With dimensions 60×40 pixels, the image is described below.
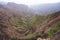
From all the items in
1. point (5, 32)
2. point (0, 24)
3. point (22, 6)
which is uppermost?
point (22, 6)

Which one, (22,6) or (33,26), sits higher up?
(22,6)

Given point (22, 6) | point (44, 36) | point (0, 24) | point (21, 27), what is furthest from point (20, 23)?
point (22, 6)

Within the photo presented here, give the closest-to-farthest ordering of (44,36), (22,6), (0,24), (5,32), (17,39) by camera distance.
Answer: (44,36) → (17,39) → (5,32) → (0,24) → (22,6)

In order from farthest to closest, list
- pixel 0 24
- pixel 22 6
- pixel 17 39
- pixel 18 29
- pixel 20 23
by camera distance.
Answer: pixel 22 6 → pixel 20 23 → pixel 18 29 → pixel 0 24 → pixel 17 39

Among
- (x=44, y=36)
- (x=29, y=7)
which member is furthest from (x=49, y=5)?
(x=44, y=36)

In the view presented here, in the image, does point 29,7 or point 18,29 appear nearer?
point 18,29

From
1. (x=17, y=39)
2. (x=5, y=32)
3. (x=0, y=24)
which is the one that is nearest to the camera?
(x=17, y=39)

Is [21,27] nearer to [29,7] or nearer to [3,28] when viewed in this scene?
[3,28]

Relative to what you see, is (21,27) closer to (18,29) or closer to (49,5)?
(18,29)

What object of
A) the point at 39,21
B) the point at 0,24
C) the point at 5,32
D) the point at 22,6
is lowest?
the point at 5,32
